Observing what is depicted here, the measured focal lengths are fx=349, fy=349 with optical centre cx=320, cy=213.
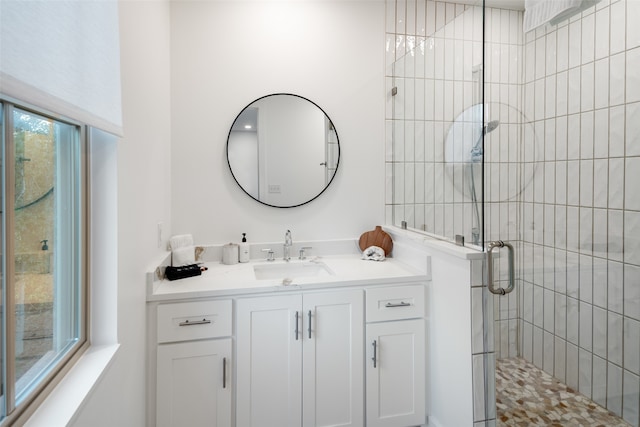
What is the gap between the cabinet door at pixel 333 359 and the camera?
1767 mm

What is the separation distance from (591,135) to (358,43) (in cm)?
154

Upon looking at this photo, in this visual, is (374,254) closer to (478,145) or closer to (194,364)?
(478,145)

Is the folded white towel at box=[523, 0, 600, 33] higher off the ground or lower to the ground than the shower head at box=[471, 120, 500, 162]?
higher

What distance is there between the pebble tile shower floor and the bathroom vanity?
40 centimetres

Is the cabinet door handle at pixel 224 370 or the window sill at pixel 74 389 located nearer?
the window sill at pixel 74 389

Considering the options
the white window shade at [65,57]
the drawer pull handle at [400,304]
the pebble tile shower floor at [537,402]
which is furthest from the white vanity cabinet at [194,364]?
the pebble tile shower floor at [537,402]

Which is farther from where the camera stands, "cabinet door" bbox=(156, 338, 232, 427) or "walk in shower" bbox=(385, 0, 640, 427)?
"cabinet door" bbox=(156, 338, 232, 427)

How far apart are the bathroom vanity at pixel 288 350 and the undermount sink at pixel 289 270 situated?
20cm

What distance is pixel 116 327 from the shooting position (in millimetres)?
1190

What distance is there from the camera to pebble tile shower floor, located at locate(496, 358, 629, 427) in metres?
1.46

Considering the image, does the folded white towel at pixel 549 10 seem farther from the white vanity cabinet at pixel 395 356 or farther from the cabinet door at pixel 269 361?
the cabinet door at pixel 269 361

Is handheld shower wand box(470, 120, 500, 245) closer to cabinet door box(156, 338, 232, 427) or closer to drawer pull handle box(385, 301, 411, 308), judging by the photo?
drawer pull handle box(385, 301, 411, 308)

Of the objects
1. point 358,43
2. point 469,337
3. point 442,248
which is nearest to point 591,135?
point 442,248

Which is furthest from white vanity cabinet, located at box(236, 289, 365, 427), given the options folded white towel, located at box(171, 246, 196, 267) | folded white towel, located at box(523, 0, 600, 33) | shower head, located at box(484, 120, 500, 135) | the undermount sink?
folded white towel, located at box(523, 0, 600, 33)
